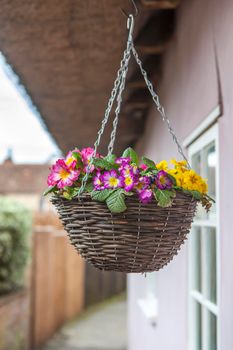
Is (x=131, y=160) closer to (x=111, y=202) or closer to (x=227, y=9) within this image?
(x=111, y=202)

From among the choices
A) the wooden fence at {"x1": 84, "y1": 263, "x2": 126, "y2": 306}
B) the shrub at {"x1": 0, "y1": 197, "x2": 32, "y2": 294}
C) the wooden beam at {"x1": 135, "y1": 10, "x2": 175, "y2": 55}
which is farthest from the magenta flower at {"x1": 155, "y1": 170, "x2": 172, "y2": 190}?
the wooden fence at {"x1": 84, "y1": 263, "x2": 126, "y2": 306}

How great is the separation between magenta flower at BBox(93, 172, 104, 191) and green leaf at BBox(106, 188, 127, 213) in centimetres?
6

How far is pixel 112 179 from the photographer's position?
159 cm

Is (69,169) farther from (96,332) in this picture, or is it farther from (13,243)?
(96,332)

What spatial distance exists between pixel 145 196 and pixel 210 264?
1.19 meters

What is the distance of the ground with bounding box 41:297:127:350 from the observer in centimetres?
872

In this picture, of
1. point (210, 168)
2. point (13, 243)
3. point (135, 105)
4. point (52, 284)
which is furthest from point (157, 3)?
point (52, 284)

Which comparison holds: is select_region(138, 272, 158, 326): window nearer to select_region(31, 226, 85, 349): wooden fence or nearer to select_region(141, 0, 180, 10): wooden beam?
select_region(141, 0, 180, 10): wooden beam

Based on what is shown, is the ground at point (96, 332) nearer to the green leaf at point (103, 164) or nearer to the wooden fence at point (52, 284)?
the wooden fence at point (52, 284)

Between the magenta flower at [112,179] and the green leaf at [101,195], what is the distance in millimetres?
20

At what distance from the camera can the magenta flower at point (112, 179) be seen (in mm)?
1569

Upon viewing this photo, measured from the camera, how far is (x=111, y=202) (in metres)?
1.53

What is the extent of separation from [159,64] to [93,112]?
3.07ft

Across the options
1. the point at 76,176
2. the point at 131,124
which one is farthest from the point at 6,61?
the point at 131,124
